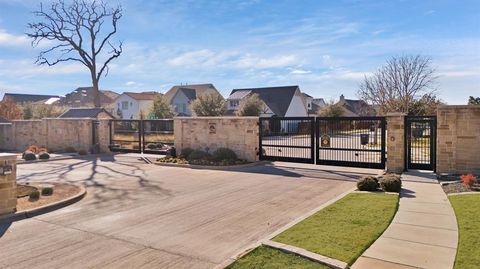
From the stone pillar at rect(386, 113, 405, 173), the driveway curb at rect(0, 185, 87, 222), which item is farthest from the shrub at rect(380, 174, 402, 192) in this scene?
the driveway curb at rect(0, 185, 87, 222)

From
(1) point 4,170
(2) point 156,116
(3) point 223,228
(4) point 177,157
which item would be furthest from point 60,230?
(2) point 156,116

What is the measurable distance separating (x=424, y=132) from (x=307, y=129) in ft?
15.7

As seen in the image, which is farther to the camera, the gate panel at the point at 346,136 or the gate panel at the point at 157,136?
the gate panel at the point at 157,136

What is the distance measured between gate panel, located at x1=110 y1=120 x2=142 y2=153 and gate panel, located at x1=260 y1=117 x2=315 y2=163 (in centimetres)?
819

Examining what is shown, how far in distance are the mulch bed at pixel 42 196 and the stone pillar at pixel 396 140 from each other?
10.5 metres

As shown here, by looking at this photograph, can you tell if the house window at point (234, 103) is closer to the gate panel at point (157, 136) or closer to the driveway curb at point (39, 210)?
the gate panel at point (157, 136)

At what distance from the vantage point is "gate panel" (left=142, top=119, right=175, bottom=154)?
21125 millimetres

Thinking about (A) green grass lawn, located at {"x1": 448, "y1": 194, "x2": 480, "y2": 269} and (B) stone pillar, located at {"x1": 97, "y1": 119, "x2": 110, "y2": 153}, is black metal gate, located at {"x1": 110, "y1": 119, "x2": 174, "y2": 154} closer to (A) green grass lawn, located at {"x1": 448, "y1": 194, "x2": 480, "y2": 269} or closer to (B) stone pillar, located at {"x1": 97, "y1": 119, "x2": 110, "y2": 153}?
(B) stone pillar, located at {"x1": 97, "y1": 119, "x2": 110, "y2": 153}

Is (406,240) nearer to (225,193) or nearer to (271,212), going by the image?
(271,212)

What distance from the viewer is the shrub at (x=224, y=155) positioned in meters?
17.3

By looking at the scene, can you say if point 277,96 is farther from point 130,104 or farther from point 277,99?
point 130,104

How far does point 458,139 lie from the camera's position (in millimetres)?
12695

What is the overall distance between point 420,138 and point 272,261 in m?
10.8

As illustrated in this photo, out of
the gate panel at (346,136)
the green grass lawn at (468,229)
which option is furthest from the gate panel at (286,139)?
the green grass lawn at (468,229)
